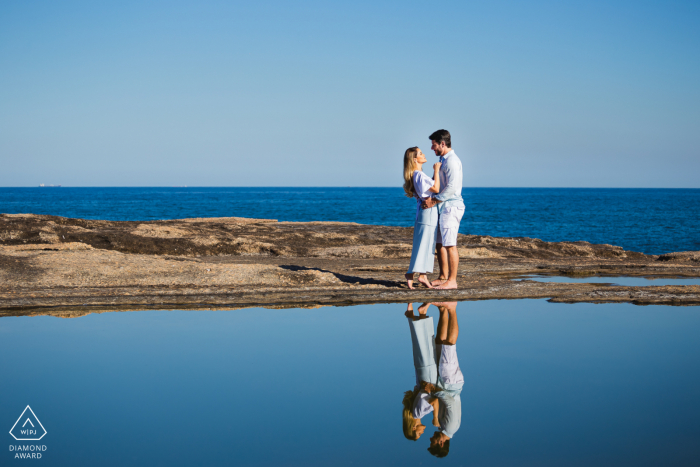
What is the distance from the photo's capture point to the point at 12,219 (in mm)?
17047

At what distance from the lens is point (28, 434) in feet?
11.8

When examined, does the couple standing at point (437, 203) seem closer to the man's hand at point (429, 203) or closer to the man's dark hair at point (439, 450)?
the man's hand at point (429, 203)

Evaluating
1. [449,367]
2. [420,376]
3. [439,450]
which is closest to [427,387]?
[420,376]

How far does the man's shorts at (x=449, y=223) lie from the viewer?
8133 mm

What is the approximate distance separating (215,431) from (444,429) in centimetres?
147

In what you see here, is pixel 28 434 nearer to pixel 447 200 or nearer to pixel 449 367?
pixel 449 367

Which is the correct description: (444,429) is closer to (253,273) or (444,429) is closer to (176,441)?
(176,441)

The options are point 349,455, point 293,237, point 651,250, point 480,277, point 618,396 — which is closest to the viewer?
point 349,455

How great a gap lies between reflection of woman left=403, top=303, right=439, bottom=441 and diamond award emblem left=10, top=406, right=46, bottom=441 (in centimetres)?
234

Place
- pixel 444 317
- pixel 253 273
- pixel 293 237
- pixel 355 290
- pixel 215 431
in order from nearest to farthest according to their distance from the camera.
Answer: pixel 215 431 → pixel 444 317 → pixel 355 290 → pixel 253 273 → pixel 293 237


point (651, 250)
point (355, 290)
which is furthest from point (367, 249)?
point (651, 250)

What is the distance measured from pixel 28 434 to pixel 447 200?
5.97 metres

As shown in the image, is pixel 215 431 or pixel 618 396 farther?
pixel 618 396

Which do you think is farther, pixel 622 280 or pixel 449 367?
pixel 622 280
